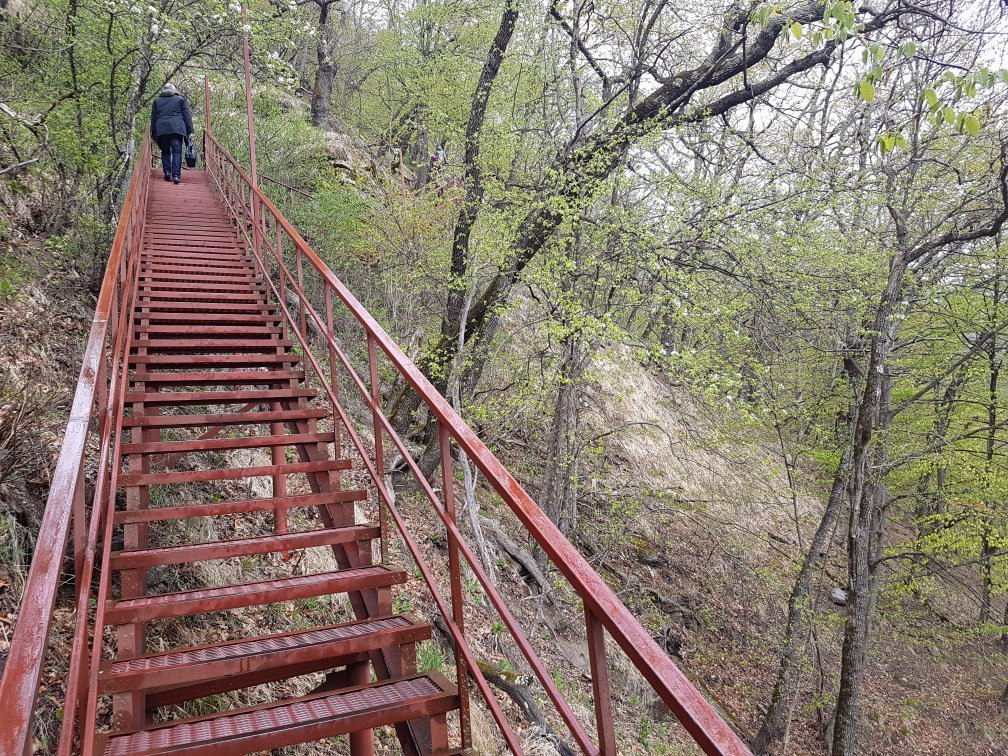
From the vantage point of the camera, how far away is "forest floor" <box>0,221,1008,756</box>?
13.2ft

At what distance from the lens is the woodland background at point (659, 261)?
24.7 feet

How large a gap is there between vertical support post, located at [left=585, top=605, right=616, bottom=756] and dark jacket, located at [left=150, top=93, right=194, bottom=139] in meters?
10.9

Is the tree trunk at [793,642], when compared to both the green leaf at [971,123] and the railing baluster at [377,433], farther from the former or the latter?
the green leaf at [971,123]

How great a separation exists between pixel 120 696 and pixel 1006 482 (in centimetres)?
1342

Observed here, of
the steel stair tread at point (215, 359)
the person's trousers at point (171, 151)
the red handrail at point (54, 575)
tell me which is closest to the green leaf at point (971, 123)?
the red handrail at point (54, 575)

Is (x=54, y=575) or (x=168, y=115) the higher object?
(x=168, y=115)

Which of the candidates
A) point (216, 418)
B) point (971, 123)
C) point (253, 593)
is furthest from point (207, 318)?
point (971, 123)

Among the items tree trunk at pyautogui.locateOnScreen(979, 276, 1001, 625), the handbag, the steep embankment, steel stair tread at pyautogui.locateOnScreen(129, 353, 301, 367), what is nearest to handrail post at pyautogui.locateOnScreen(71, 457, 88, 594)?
the steep embankment

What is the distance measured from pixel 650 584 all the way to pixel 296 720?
34.7 feet

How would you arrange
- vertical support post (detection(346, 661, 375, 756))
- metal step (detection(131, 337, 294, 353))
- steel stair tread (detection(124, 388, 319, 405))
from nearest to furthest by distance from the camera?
vertical support post (detection(346, 661, 375, 756))
steel stair tread (detection(124, 388, 319, 405))
metal step (detection(131, 337, 294, 353))

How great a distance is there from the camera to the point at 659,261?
332 inches

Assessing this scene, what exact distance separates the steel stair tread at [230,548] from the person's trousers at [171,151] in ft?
30.4

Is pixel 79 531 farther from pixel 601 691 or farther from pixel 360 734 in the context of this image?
pixel 360 734

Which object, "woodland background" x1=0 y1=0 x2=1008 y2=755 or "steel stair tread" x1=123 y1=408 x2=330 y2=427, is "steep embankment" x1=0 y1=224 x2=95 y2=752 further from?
"steel stair tread" x1=123 y1=408 x2=330 y2=427
